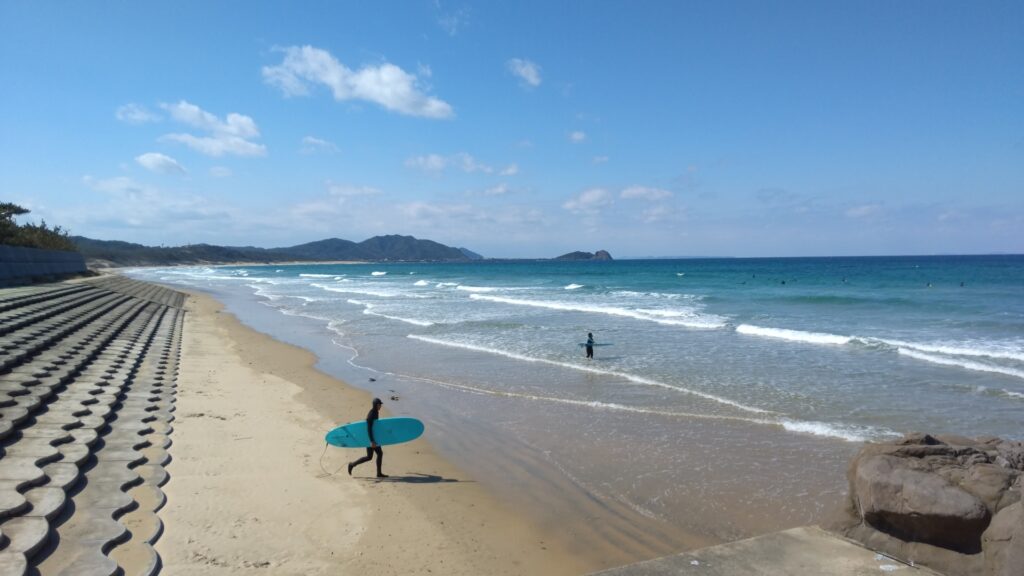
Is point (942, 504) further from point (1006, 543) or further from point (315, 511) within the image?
point (315, 511)

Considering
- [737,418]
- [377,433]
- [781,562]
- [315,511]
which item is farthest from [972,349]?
[315,511]

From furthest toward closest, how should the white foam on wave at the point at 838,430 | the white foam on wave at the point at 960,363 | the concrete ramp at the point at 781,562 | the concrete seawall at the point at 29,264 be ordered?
the concrete seawall at the point at 29,264 → the white foam on wave at the point at 960,363 → the white foam on wave at the point at 838,430 → the concrete ramp at the point at 781,562

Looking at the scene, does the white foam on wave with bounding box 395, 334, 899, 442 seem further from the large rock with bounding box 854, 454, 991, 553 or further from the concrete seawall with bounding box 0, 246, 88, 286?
the concrete seawall with bounding box 0, 246, 88, 286

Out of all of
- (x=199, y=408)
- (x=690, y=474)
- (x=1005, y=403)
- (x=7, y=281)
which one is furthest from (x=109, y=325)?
(x=1005, y=403)

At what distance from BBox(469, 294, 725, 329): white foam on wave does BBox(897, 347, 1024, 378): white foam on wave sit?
23.5ft

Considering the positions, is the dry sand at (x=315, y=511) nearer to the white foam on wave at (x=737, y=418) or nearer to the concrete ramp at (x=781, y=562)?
the concrete ramp at (x=781, y=562)

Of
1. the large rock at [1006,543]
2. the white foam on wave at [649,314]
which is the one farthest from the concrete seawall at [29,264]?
the large rock at [1006,543]

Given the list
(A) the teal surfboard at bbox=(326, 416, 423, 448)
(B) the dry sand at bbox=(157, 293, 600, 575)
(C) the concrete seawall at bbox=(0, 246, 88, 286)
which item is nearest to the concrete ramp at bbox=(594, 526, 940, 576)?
(B) the dry sand at bbox=(157, 293, 600, 575)

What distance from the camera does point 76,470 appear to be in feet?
20.1

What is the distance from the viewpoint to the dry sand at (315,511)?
5.54 m

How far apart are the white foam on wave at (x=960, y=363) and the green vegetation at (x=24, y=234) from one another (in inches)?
1605

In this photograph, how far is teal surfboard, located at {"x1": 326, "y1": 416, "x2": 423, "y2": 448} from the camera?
820 centimetres

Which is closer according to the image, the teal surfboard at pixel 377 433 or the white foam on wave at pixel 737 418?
the teal surfboard at pixel 377 433

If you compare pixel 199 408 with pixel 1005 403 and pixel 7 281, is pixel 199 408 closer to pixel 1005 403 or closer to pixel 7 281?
pixel 1005 403
